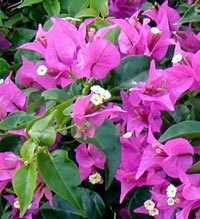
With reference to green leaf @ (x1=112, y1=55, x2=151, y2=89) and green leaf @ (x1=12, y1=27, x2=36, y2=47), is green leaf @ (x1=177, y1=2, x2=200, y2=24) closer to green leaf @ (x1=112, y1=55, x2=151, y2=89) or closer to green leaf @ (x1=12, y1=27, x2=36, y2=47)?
green leaf @ (x1=112, y1=55, x2=151, y2=89)

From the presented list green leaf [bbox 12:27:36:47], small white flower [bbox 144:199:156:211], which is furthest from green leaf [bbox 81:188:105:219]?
green leaf [bbox 12:27:36:47]

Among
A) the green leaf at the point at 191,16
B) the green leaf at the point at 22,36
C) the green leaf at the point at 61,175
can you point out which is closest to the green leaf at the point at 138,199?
the green leaf at the point at 61,175

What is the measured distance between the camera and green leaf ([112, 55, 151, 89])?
1.05m

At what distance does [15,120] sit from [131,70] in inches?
9.0

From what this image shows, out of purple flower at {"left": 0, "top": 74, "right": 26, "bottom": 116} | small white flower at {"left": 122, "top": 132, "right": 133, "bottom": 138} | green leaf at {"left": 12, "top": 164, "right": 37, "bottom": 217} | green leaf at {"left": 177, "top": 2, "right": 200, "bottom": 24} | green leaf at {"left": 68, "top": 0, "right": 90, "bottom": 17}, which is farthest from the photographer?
green leaf at {"left": 68, "top": 0, "right": 90, "bottom": 17}

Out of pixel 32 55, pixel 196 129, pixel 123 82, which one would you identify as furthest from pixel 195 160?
pixel 32 55

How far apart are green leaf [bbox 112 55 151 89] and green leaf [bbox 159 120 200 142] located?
0.43ft

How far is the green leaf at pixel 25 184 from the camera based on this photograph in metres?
0.87

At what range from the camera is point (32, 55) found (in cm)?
127

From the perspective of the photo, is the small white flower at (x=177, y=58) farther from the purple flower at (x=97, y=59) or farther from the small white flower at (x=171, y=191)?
the small white flower at (x=171, y=191)

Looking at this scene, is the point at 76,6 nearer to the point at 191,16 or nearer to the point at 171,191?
the point at 191,16

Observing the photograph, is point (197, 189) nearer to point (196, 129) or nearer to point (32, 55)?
point (196, 129)

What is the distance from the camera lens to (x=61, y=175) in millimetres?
907

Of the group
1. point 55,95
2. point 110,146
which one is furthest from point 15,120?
point 110,146
